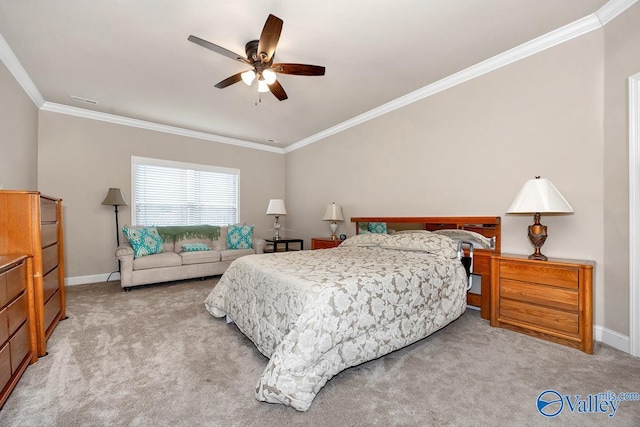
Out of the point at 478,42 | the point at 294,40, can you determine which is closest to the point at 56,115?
the point at 294,40

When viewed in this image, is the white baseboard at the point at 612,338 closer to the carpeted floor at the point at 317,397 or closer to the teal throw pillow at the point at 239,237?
the carpeted floor at the point at 317,397

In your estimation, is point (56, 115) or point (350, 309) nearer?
point (350, 309)

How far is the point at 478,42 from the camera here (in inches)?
106

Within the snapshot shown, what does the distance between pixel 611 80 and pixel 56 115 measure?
21.3 ft

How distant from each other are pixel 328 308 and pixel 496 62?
3.04m

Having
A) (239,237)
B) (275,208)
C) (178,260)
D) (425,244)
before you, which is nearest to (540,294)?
(425,244)

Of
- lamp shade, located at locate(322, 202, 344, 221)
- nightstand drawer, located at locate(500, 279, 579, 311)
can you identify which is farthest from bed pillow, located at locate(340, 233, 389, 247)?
nightstand drawer, located at locate(500, 279, 579, 311)

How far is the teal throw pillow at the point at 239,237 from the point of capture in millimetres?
5219

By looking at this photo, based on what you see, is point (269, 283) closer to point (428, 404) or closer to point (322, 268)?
point (322, 268)

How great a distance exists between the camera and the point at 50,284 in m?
2.61

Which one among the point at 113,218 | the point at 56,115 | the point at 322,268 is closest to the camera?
the point at 322,268

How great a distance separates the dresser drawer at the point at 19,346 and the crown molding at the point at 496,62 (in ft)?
14.4

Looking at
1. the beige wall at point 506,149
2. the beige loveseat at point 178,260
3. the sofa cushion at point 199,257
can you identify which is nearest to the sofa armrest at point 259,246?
the beige loveseat at point 178,260

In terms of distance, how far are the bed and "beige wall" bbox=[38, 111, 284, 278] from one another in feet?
9.48
